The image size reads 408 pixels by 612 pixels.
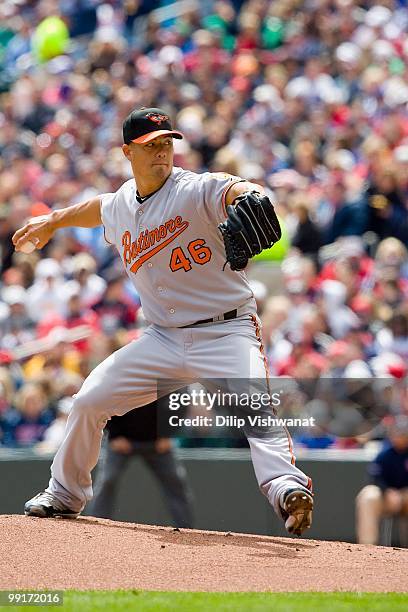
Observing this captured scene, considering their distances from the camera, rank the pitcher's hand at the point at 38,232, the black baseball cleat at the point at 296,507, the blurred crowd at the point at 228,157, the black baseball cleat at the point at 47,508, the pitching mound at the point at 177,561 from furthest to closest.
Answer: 1. the blurred crowd at the point at 228,157
2. the pitcher's hand at the point at 38,232
3. the black baseball cleat at the point at 47,508
4. the black baseball cleat at the point at 296,507
5. the pitching mound at the point at 177,561

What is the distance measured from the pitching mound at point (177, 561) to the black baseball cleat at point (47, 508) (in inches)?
4.4

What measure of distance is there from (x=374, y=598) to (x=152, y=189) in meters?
2.26

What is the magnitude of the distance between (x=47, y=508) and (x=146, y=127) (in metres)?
1.92

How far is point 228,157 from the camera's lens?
11664 millimetres

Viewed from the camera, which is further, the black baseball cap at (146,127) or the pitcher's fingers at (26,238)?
the pitcher's fingers at (26,238)

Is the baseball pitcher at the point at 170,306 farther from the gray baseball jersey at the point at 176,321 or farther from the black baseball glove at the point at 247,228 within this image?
the black baseball glove at the point at 247,228

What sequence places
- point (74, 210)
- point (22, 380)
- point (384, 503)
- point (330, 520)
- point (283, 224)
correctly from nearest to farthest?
1. point (74, 210)
2. point (384, 503)
3. point (330, 520)
4. point (22, 380)
5. point (283, 224)

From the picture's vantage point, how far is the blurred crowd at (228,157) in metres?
9.38

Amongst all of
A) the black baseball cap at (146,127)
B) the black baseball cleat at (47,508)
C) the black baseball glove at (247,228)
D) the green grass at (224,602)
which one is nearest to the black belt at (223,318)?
the black baseball glove at (247,228)

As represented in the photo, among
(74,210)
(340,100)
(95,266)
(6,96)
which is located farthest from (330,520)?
(6,96)

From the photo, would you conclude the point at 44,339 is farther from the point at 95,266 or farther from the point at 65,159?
the point at 65,159

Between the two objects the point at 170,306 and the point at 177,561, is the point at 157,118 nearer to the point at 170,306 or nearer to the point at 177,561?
the point at 170,306

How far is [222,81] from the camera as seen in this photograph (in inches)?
555

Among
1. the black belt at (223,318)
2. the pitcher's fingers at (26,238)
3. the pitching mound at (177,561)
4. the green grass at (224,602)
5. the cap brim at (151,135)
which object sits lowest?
the pitching mound at (177,561)
